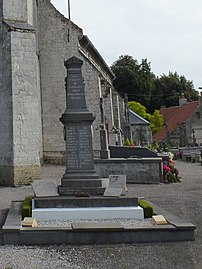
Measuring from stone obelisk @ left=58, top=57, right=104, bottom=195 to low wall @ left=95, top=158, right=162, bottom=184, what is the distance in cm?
646

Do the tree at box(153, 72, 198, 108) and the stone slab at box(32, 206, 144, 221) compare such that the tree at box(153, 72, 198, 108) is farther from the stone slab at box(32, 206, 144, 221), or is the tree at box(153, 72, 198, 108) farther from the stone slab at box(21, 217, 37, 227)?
the stone slab at box(21, 217, 37, 227)

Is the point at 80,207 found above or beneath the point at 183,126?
beneath

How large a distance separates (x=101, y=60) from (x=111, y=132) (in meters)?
6.51

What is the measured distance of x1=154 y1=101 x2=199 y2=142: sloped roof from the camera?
174 feet

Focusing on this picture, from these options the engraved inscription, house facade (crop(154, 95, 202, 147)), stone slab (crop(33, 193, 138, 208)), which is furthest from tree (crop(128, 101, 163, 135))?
stone slab (crop(33, 193, 138, 208))

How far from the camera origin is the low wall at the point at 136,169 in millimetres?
14570

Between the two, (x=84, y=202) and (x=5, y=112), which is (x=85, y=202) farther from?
(x=5, y=112)

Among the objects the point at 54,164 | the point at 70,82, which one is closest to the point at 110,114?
the point at 54,164

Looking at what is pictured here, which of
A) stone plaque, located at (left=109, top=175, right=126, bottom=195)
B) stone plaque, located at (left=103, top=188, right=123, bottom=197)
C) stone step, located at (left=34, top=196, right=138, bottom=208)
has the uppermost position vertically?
stone plaque, located at (left=109, top=175, right=126, bottom=195)

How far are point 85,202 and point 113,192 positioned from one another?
0.66 meters

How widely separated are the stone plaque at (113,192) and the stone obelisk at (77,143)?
0.20 meters

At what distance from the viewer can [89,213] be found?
7.33 metres

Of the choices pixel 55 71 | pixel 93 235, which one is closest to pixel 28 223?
pixel 93 235

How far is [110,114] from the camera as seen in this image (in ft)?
86.3
